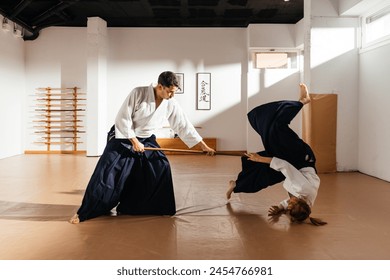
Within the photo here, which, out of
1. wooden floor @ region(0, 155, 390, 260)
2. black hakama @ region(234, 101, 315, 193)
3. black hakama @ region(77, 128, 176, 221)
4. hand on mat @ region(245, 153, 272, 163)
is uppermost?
black hakama @ region(234, 101, 315, 193)

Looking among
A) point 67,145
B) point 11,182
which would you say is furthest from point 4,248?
point 67,145

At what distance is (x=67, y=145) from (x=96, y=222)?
7038 millimetres

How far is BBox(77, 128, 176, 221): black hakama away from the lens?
3.50 m

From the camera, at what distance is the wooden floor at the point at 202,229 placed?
8.59ft

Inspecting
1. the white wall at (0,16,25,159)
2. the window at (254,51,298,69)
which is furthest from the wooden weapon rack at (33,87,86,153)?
the window at (254,51,298,69)

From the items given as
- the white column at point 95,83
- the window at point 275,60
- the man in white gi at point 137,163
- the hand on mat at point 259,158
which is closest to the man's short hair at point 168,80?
the man in white gi at point 137,163

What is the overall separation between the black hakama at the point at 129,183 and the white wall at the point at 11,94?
6.01 metres

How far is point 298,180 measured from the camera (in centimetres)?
340

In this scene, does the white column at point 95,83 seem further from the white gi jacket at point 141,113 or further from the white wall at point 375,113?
the white gi jacket at point 141,113

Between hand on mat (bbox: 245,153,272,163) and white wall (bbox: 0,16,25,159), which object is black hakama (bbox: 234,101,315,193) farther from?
white wall (bbox: 0,16,25,159)

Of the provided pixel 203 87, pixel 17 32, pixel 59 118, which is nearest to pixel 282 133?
pixel 203 87

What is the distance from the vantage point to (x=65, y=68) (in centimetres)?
1001

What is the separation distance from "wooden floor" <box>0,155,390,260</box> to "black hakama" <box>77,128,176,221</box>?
12 centimetres

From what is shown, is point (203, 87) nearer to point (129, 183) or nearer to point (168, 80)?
point (129, 183)
